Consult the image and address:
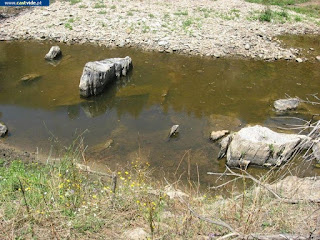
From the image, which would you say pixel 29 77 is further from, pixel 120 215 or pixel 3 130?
pixel 120 215

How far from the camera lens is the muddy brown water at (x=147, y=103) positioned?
325 inches

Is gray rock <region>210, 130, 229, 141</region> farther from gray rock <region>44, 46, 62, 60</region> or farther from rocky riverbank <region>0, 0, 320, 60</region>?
gray rock <region>44, 46, 62, 60</region>

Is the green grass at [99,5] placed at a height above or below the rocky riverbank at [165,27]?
above

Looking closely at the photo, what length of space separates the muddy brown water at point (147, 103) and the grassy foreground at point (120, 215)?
204cm

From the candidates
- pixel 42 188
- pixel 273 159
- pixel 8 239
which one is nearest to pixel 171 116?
pixel 273 159

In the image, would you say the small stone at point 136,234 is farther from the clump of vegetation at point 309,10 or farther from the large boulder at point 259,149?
the clump of vegetation at point 309,10

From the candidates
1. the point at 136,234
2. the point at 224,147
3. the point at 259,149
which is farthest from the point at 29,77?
the point at 136,234

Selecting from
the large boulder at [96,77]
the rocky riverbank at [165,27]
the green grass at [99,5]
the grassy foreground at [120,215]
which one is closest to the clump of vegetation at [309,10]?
the rocky riverbank at [165,27]

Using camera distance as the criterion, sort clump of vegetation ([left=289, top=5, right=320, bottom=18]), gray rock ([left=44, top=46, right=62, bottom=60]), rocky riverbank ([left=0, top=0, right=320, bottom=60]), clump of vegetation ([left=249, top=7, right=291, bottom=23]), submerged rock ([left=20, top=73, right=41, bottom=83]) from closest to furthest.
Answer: submerged rock ([left=20, top=73, right=41, bottom=83]) < gray rock ([left=44, top=46, right=62, bottom=60]) < rocky riverbank ([left=0, top=0, right=320, bottom=60]) < clump of vegetation ([left=249, top=7, right=291, bottom=23]) < clump of vegetation ([left=289, top=5, right=320, bottom=18])

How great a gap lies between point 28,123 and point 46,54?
4744 millimetres

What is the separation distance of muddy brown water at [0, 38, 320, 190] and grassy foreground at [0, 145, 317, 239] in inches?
80.3

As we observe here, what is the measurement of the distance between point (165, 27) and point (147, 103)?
591cm

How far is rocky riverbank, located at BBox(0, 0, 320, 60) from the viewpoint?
14078 millimetres

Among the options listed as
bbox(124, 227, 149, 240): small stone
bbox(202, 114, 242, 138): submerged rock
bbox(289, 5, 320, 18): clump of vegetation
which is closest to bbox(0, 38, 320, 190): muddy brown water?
bbox(202, 114, 242, 138): submerged rock
